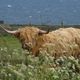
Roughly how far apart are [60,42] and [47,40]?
13.8 inches

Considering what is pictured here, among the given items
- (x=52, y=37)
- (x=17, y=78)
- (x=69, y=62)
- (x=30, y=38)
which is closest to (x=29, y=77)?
(x=17, y=78)

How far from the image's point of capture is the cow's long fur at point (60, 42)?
12.7 meters

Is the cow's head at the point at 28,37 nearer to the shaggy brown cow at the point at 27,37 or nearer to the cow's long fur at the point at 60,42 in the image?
the shaggy brown cow at the point at 27,37

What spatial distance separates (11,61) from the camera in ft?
33.6

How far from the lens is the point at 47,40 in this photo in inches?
516

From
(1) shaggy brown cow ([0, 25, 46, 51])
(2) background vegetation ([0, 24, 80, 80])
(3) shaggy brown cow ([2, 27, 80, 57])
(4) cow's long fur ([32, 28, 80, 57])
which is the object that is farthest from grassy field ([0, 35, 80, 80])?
(4) cow's long fur ([32, 28, 80, 57])

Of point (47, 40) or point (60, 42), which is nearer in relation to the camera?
point (47, 40)

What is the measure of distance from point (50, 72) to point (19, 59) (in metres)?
1.72

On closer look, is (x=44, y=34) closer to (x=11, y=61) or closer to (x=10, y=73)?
(x=11, y=61)

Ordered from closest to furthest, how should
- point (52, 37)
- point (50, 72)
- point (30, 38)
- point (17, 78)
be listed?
point (17, 78), point (50, 72), point (30, 38), point (52, 37)

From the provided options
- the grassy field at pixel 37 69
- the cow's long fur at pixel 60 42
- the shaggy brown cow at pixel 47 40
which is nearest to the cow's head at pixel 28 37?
the shaggy brown cow at pixel 47 40

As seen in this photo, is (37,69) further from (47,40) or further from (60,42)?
(60,42)

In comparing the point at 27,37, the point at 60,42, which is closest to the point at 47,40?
the point at 60,42

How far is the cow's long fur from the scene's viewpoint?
500 inches
